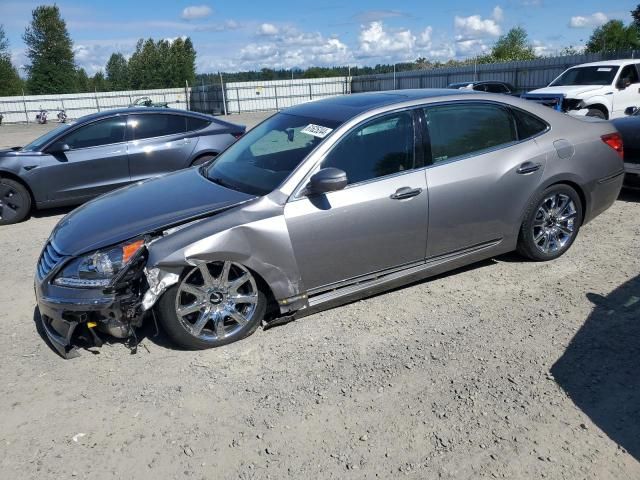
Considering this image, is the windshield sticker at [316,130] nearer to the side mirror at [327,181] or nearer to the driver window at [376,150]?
the driver window at [376,150]

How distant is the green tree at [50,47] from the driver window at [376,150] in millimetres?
72562

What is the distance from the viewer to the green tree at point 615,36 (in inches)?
1663

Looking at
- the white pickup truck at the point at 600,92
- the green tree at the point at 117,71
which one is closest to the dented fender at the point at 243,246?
the white pickup truck at the point at 600,92

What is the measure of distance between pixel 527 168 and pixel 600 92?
1085cm

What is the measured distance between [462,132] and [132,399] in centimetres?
320

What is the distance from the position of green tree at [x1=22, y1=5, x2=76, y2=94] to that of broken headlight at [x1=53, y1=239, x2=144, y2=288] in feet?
238

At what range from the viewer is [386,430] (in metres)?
2.88

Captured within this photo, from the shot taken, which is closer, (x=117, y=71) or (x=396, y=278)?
(x=396, y=278)

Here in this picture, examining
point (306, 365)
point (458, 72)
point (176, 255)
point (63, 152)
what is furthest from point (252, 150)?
point (458, 72)

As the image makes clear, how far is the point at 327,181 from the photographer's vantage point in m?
3.69

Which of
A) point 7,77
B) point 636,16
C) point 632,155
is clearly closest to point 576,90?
point 632,155

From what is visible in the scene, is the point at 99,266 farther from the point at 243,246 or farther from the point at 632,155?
the point at 632,155

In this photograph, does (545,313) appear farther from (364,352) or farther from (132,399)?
(132,399)

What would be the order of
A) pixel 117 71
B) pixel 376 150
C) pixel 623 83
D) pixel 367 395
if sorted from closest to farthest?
pixel 367 395 < pixel 376 150 < pixel 623 83 < pixel 117 71
